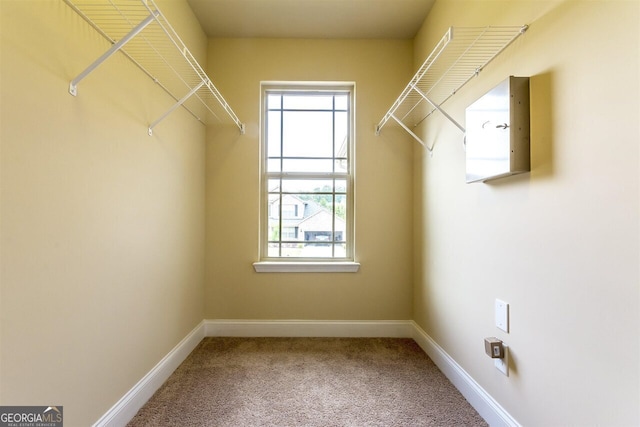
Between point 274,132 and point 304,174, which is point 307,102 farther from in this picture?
point 304,174

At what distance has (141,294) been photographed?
1420mm

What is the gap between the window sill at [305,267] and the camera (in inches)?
87.9

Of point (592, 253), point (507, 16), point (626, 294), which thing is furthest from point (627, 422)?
Result: point (507, 16)

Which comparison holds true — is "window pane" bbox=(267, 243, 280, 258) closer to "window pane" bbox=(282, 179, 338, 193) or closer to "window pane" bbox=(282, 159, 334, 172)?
"window pane" bbox=(282, 179, 338, 193)

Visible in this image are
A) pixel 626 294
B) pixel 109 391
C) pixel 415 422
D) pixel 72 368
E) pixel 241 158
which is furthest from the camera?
pixel 241 158

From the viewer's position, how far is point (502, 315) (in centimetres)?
122

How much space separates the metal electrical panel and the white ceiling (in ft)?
3.70

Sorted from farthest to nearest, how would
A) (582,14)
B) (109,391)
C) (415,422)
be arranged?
(415,422)
(109,391)
(582,14)

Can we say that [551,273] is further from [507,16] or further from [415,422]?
[507,16]

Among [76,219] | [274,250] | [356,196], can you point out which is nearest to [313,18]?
[356,196]

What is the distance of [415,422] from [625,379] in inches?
33.7

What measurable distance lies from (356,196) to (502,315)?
1.30m

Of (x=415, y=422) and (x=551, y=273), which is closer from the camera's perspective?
(x=551, y=273)
